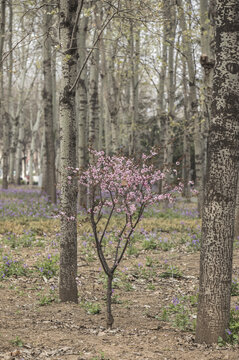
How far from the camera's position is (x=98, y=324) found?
5.01 metres

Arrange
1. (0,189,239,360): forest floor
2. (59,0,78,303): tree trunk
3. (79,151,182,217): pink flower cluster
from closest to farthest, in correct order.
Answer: (0,189,239,360): forest floor, (79,151,182,217): pink flower cluster, (59,0,78,303): tree trunk

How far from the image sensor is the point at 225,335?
162 inches

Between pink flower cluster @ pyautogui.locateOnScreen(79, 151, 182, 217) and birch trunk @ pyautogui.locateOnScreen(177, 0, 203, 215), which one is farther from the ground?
birch trunk @ pyautogui.locateOnScreen(177, 0, 203, 215)

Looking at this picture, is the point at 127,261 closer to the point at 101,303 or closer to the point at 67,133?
the point at 101,303

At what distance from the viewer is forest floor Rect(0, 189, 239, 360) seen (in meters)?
4.02

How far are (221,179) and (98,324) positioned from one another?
2478 millimetres

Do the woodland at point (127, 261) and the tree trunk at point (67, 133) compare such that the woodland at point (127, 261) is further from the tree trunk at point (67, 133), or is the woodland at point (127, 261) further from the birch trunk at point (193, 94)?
the birch trunk at point (193, 94)

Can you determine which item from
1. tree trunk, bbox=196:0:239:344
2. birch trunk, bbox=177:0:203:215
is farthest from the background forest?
tree trunk, bbox=196:0:239:344

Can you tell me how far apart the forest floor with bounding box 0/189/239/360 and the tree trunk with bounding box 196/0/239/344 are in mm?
488

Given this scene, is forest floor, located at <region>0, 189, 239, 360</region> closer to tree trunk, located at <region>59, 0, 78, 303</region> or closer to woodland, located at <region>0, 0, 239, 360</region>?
woodland, located at <region>0, 0, 239, 360</region>

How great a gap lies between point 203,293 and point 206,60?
4033 millimetres

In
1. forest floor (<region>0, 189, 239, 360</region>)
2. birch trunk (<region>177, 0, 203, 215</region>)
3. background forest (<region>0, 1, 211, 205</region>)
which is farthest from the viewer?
birch trunk (<region>177, 0, 203, 215</region>)

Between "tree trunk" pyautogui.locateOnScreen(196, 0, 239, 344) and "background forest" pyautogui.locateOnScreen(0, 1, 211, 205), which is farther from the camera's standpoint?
"background forest" pyautogui.locateOnScreen(0, 1, 211, 205)

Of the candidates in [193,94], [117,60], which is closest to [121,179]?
[117,60]
